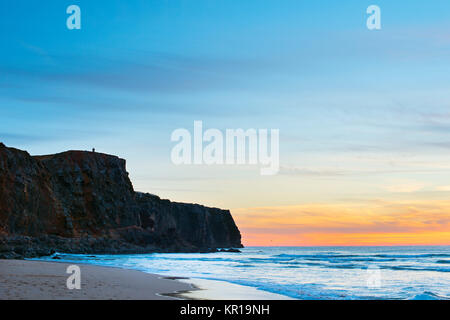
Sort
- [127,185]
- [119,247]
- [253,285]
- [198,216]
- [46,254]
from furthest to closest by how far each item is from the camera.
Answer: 1. [198,216]
2. [127,185]
3. [119,247]
4. [46,254]
5. [253,285]

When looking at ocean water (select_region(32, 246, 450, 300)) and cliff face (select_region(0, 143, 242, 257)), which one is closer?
ocean water (select_region(32, 246, 450, 300))

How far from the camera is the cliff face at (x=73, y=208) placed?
2547 inches

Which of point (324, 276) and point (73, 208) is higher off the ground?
point (73, 208)

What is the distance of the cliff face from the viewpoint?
Result: 64.7 m

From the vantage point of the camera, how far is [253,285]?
23641mm

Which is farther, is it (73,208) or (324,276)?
(73,208)

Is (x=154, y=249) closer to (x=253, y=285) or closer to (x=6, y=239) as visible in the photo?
(x=6, y=239)

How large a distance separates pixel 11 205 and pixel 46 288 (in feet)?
178

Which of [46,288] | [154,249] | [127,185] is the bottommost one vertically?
[154,249]

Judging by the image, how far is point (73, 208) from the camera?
8700 centimetres

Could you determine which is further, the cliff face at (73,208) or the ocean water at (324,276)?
the cliff face at (73,208)
